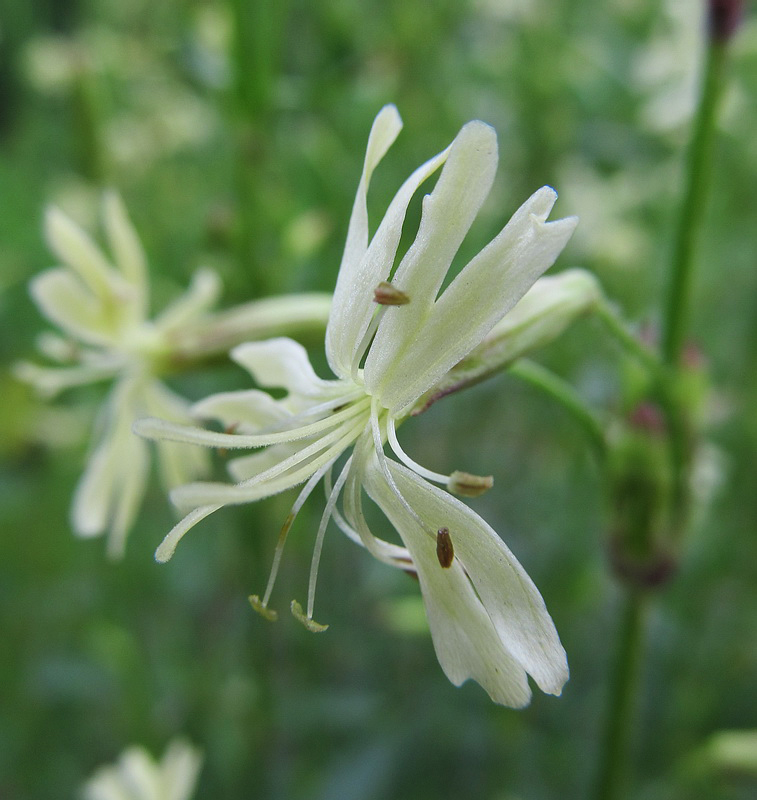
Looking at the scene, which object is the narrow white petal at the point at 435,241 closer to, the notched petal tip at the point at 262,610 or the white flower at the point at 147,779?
the notched petal tip at the point at 262,610

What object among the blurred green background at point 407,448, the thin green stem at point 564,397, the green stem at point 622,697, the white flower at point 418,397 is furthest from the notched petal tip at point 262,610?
the blurred green background at point 407,448

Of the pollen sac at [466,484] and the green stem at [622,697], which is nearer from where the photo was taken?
the pollen sac at [466,484]

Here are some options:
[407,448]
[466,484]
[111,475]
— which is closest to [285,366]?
[466,484]

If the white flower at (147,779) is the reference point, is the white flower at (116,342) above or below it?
above

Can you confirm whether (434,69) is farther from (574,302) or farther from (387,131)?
(387,131)

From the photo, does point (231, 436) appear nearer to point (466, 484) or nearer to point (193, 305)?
point (466, 484)

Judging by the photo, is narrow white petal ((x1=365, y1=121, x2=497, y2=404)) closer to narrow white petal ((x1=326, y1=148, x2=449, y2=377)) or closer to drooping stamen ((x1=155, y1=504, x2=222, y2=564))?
narrow white petal ((x1=326, y1=148, x2=449, y2=377))

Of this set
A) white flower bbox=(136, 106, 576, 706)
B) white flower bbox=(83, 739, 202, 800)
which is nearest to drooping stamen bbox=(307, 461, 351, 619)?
white flower bbox=(136, 106, 576, 706)
